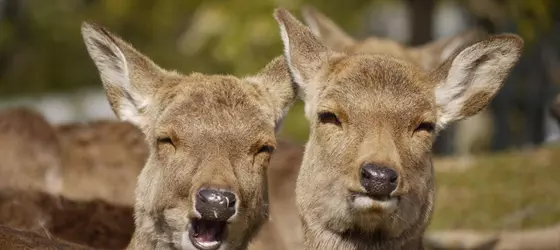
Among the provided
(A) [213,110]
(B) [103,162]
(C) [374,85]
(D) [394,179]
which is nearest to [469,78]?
(C) [374,85]

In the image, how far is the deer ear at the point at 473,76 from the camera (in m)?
8.48

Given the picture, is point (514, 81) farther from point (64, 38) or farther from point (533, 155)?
point (64, 38)

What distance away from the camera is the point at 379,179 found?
734 centimetres

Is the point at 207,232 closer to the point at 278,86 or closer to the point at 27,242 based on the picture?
the point at 27,242

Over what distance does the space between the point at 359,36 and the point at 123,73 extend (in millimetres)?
16651

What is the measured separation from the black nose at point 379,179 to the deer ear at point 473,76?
1152 mm

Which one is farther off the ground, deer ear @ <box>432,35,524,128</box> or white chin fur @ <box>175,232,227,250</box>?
deer ear @ <box>432,35,524,128</box>

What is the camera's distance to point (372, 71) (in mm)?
8156

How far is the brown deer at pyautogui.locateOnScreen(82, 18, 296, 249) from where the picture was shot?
754 cm

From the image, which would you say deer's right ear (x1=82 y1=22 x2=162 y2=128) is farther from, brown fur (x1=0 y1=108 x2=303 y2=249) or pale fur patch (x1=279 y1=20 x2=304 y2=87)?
brown fur (x1=0 y1=108 x2=303 y2=249)

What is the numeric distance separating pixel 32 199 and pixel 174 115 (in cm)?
298

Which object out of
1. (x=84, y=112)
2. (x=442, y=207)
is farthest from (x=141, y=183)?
(x=84, y=112)

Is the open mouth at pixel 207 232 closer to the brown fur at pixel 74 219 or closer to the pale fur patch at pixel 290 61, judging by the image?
the pale fur patch at pixel 290 61

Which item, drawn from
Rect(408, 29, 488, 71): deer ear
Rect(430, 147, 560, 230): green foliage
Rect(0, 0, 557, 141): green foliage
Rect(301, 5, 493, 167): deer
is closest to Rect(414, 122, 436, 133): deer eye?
Rect(301, 5, 493, 167): deer
